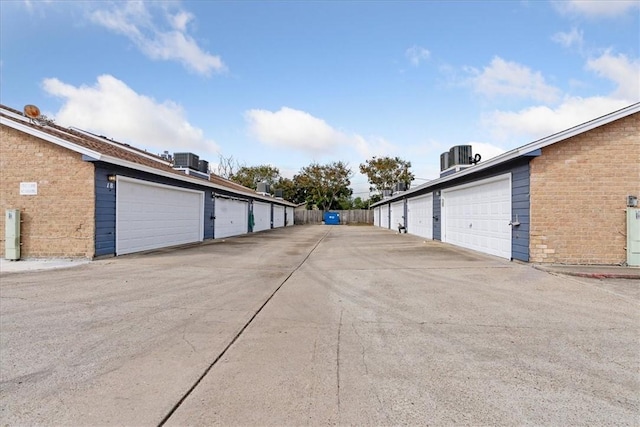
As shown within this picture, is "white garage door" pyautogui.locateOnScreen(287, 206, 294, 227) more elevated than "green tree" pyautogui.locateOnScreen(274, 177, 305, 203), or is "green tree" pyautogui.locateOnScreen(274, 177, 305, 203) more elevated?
"green tree" pyautogui.locateOnScreen(274, 177, 305, 203)

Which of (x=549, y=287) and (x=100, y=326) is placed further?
(x=549, y=287)

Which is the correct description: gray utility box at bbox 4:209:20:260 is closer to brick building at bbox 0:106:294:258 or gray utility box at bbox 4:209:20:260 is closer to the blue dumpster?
brick building at bbox 0:106:294:258

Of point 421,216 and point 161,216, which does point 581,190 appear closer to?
point 421,216

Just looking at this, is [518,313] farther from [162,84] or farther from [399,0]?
[162,84]

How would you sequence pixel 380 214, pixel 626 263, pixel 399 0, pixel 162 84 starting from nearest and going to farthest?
pixel 626 263 < pixel 399 0 < pixel 162 84 < pixel 380 214

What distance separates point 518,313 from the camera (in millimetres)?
4328

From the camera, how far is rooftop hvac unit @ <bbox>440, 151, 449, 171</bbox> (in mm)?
14648

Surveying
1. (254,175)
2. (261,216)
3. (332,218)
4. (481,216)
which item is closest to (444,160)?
(481,216)

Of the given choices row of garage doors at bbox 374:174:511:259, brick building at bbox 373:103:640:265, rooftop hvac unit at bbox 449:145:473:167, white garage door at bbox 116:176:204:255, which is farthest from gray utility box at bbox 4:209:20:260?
rooftop hvac unit at bbox 449:145:473:167

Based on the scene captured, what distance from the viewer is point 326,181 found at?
4525 centimetres

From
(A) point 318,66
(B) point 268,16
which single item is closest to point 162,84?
(B) point 268,16

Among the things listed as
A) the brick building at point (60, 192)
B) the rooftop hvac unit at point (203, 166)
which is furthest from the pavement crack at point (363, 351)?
the rooftop hvac unit at point (203, 166)

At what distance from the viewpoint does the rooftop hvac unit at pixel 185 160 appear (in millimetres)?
15422

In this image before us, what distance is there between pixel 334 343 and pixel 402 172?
4062cm
